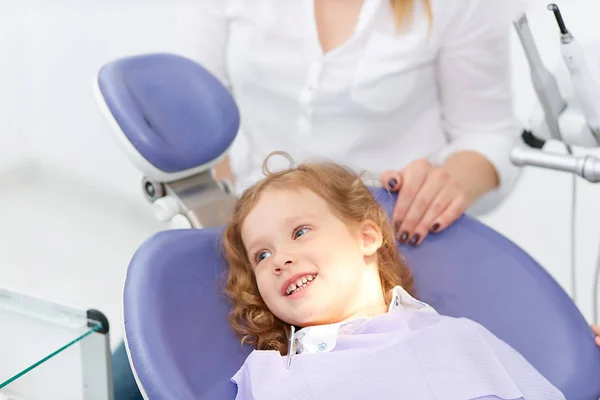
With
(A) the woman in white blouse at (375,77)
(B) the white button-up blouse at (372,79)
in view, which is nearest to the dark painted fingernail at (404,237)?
(A) the woman in white blouse at (375,77)

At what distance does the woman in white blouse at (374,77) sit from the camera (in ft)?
4.83

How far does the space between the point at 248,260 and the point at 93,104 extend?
1497 mm

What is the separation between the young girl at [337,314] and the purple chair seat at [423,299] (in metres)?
0.03

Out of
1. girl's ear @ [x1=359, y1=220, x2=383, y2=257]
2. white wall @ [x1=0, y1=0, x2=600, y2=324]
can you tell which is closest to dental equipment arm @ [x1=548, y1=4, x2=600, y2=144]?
girl's ear @ [x1=359, y1=220, x2=383, y2=257]

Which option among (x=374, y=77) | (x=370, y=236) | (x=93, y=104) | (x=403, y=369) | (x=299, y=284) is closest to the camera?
(x=403, y=369)

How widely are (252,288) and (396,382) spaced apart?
0.94 feet

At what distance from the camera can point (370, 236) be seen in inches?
48.1

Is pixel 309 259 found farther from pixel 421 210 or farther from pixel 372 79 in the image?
pixel 372 79

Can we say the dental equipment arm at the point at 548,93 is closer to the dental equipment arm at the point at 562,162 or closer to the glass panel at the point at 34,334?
the dental equipment arm at the point at 562,162

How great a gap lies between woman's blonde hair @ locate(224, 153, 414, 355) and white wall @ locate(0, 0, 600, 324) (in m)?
0.82

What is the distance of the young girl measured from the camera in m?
Result: 1.01

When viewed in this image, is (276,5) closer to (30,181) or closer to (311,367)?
(311,367)

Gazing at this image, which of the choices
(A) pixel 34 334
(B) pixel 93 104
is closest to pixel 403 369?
(A) pixel 34 334

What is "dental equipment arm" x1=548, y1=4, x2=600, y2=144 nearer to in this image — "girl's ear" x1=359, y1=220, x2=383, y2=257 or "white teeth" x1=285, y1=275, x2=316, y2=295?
"girl's ear" x1=359, y1=220, x2=383, y2=257
